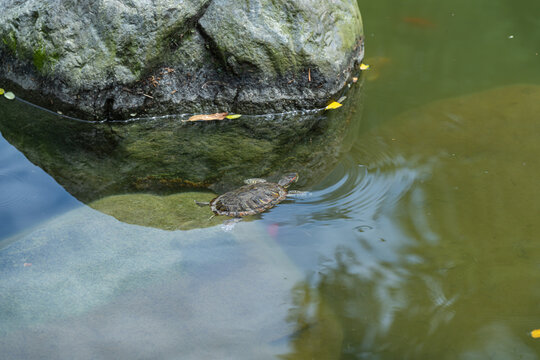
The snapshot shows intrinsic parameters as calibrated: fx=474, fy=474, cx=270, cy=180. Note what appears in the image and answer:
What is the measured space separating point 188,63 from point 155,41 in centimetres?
47

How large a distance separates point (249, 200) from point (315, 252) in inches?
30.0

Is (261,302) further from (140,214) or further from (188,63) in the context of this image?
(188,63)

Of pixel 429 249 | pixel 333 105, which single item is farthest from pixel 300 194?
pixel 333 105

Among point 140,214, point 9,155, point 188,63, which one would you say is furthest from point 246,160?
point 9,155

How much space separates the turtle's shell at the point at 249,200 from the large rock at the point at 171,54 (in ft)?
6.35

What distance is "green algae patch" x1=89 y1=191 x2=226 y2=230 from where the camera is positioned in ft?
12.6

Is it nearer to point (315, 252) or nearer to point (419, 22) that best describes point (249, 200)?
point (315, 252)

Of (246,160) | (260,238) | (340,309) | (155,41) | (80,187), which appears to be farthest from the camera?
(155,41)

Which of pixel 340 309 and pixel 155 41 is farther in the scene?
pixel 155 41

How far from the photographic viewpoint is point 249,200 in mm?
3957

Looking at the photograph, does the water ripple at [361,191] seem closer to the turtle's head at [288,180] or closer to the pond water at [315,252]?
the pond water at [315,252]

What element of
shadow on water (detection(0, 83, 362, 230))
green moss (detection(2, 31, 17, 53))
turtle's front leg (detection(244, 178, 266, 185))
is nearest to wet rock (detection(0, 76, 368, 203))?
shadow on water (detection(0, 83, 362, 230))

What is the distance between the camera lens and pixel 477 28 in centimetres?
733

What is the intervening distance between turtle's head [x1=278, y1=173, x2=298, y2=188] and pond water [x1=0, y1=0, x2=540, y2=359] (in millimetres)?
158
